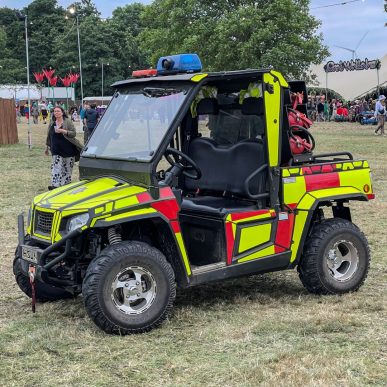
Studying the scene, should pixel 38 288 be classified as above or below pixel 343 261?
below

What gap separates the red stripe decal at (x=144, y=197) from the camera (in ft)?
16.0

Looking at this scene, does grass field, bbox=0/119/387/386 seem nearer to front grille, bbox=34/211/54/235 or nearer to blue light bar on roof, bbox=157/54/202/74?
front grille, bbox=34/211/54/235

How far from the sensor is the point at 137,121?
548 cm

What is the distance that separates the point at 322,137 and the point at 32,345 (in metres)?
23.8

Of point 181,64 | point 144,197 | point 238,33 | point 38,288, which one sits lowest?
point 38,288

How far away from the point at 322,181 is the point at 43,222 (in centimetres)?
240

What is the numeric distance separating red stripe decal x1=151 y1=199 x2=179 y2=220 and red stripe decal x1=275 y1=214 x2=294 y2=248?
39.9 inches

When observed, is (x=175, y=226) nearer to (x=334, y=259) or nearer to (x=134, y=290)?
(x=134, y=290)

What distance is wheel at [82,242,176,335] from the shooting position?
15.3 feet

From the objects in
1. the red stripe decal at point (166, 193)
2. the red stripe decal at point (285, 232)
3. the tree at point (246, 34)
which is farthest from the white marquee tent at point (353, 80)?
the red stripe decal at point (166, 193)

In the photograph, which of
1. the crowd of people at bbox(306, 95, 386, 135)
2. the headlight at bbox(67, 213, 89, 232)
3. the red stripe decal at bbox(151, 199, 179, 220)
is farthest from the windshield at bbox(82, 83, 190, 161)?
the crowd of people at bbox(306, 95, 386, 135)

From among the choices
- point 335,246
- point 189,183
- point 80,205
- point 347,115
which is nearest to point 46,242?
point 80,205

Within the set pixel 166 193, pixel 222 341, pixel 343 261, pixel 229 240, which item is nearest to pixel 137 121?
pixel 166 193

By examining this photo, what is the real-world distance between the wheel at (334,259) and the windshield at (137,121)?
1.69 meters
